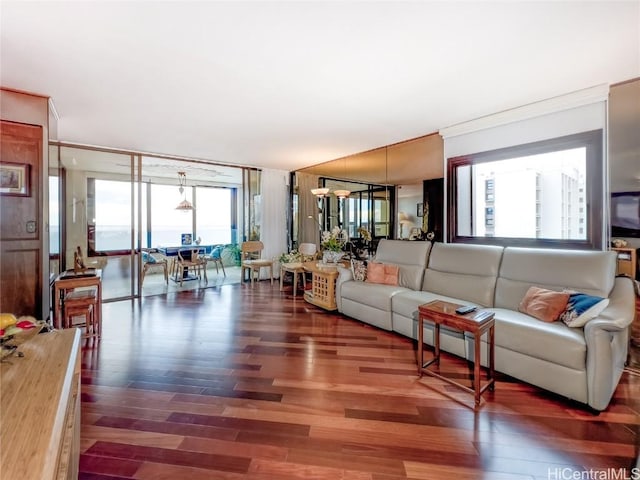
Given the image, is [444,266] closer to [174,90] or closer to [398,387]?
[398,387]

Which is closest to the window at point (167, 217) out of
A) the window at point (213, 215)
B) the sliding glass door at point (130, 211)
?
the sliding glass door at point (130, 211)

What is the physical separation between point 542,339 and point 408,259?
6.12 ft

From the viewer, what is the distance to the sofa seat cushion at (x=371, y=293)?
3471 millimetres

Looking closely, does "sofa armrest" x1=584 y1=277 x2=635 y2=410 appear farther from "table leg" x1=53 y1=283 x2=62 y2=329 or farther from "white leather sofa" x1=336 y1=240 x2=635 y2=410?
"table leg" x1=53 y1=283 x2=62 y2=329

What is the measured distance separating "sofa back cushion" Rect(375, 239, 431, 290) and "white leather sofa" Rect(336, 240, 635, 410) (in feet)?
0.04

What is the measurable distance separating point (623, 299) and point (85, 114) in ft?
A: 17.9

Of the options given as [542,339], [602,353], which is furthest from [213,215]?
[602,353]

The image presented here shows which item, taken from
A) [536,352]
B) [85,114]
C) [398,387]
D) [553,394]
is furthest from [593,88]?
[85,114]

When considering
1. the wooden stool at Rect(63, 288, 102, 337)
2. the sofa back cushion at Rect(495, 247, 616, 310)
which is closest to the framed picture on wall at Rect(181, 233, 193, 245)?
the wooden stool at Rect(63, 288, 102, 337)

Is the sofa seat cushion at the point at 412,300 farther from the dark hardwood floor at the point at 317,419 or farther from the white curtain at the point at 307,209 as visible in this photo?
the white curtain at the point at 307,209

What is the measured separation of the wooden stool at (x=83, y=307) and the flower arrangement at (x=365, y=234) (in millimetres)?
3849

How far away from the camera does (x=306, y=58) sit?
224 centimetres

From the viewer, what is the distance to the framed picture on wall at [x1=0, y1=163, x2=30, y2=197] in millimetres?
2791

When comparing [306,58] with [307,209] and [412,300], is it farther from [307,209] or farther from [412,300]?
[307,209]
